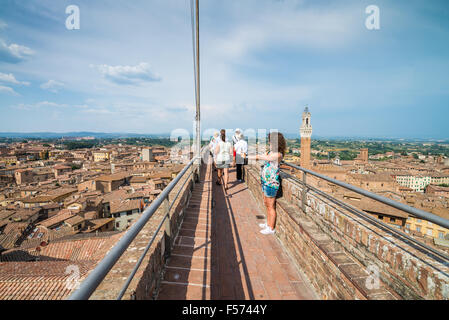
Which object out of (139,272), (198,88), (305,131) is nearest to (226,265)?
(139,272)

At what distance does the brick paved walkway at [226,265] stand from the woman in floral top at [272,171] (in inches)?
16.7

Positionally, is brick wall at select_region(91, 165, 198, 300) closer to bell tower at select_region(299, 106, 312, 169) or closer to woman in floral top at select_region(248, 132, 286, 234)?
woman in floral top at select_region(248, 132, 286, 234)

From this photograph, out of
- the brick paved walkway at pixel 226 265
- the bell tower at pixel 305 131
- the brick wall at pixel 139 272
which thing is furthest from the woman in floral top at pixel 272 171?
the bell tower at pixel 305 131

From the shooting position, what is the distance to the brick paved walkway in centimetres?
228

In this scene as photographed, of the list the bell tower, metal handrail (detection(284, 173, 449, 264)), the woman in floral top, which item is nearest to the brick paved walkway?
the woman in floral top

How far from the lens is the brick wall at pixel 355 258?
1.74 m

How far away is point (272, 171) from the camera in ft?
11.9

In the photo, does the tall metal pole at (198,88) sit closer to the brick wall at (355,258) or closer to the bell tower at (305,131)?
the brick wall at (355,258)

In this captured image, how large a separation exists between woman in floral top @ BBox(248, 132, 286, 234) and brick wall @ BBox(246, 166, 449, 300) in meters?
0.31

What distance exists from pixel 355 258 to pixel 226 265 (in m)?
1.59

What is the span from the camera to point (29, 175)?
4884 cm
